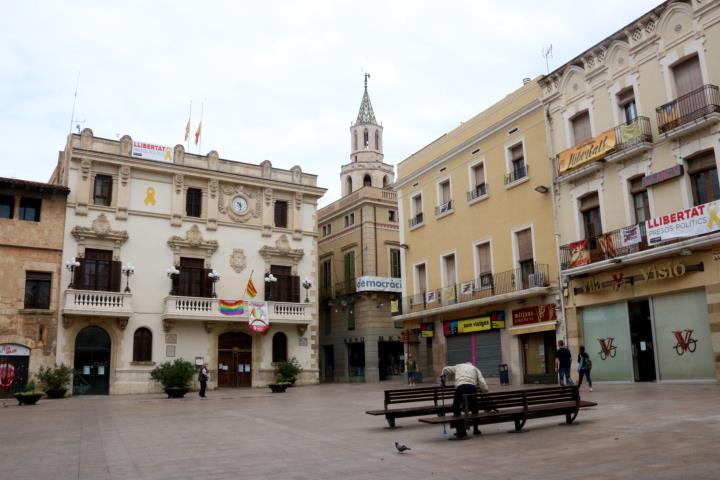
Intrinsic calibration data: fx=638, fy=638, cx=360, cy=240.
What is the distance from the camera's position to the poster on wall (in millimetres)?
33875

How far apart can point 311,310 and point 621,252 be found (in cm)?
2001

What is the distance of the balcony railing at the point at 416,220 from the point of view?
33594 mm

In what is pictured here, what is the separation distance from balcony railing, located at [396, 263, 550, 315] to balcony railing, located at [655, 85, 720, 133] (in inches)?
285

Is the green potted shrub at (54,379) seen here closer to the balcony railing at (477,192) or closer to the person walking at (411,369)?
the person walking at (411,369)

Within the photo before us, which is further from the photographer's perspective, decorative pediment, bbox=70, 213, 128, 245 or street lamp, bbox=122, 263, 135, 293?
street lamp, bbox=122, 263, 135, 293

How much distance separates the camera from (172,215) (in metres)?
34.5

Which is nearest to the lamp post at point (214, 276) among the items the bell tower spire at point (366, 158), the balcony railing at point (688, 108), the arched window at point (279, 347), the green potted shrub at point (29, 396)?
the arched window at point (279, 347)

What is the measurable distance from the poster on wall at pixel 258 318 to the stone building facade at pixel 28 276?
9475 mm

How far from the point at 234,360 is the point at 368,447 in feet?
85.8

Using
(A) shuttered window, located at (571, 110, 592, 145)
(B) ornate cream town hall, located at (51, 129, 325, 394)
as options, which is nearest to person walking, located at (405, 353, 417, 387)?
(B) ornate cream town hall, located at (51, 129, 325, 394)

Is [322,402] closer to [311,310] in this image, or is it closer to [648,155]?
[648,155]

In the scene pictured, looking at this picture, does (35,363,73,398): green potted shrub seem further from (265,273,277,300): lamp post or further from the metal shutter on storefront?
the metal shutter on storefront

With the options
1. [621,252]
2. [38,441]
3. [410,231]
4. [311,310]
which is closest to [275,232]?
[311,310]

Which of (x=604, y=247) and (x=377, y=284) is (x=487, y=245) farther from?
(x=377, y=284)
